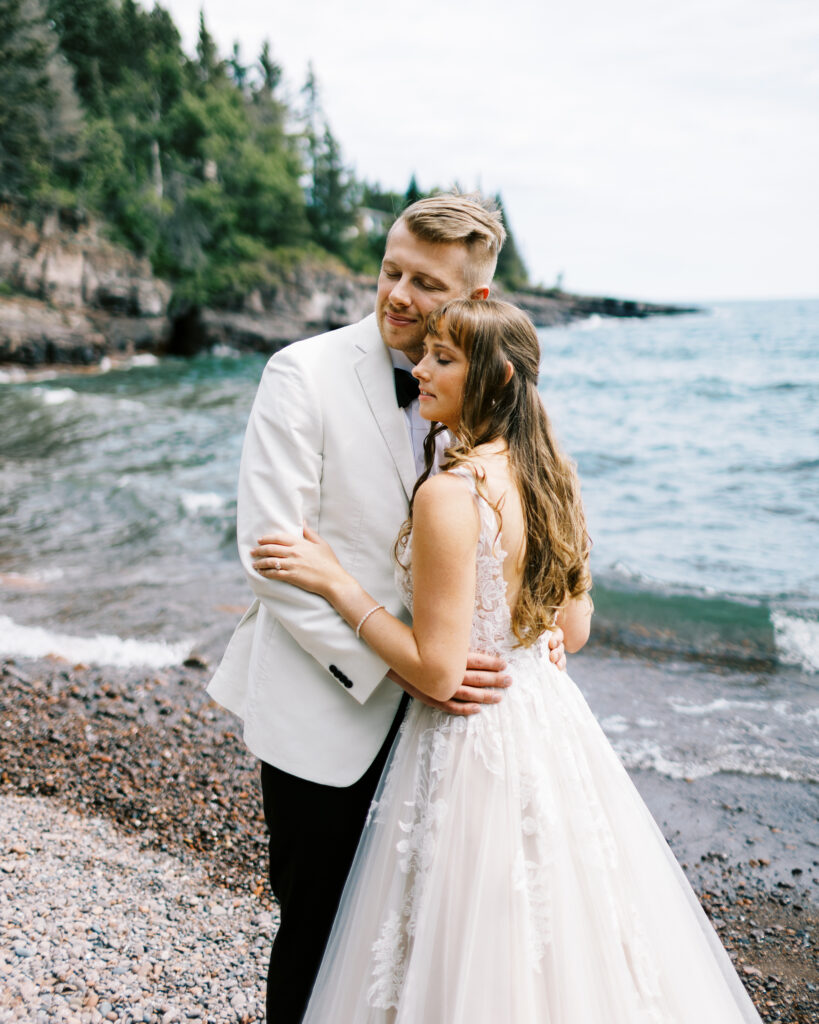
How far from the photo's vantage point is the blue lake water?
6363 millimetres

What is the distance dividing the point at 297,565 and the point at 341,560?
0.22 m

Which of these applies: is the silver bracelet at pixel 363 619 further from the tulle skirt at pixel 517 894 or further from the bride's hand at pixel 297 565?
the tulle skirt at pixel 517 894

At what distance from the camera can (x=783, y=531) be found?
37.7 feet

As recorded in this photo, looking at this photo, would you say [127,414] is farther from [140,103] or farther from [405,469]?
[140,103]

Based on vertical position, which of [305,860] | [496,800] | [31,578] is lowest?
[31,578]

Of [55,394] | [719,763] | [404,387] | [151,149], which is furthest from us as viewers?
[151,149]

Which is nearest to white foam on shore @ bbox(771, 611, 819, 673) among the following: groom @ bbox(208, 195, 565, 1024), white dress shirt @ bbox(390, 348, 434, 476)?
groom @ bbox(208, 195, 565, 1024)

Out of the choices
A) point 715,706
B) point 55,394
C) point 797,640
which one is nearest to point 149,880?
point 715,706

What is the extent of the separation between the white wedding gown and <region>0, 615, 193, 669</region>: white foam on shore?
463 cm

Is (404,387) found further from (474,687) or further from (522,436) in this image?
(474,687)

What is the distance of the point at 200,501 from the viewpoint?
1236cm

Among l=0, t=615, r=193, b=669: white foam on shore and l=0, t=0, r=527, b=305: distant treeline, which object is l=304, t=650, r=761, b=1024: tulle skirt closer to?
l=0, t=615, r=193, b=669: white foam on shore

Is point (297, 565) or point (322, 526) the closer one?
point (297, 565)

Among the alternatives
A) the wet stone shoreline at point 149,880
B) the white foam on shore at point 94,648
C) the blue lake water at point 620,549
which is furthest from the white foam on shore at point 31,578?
the wet stone shoreline at point 149,880
